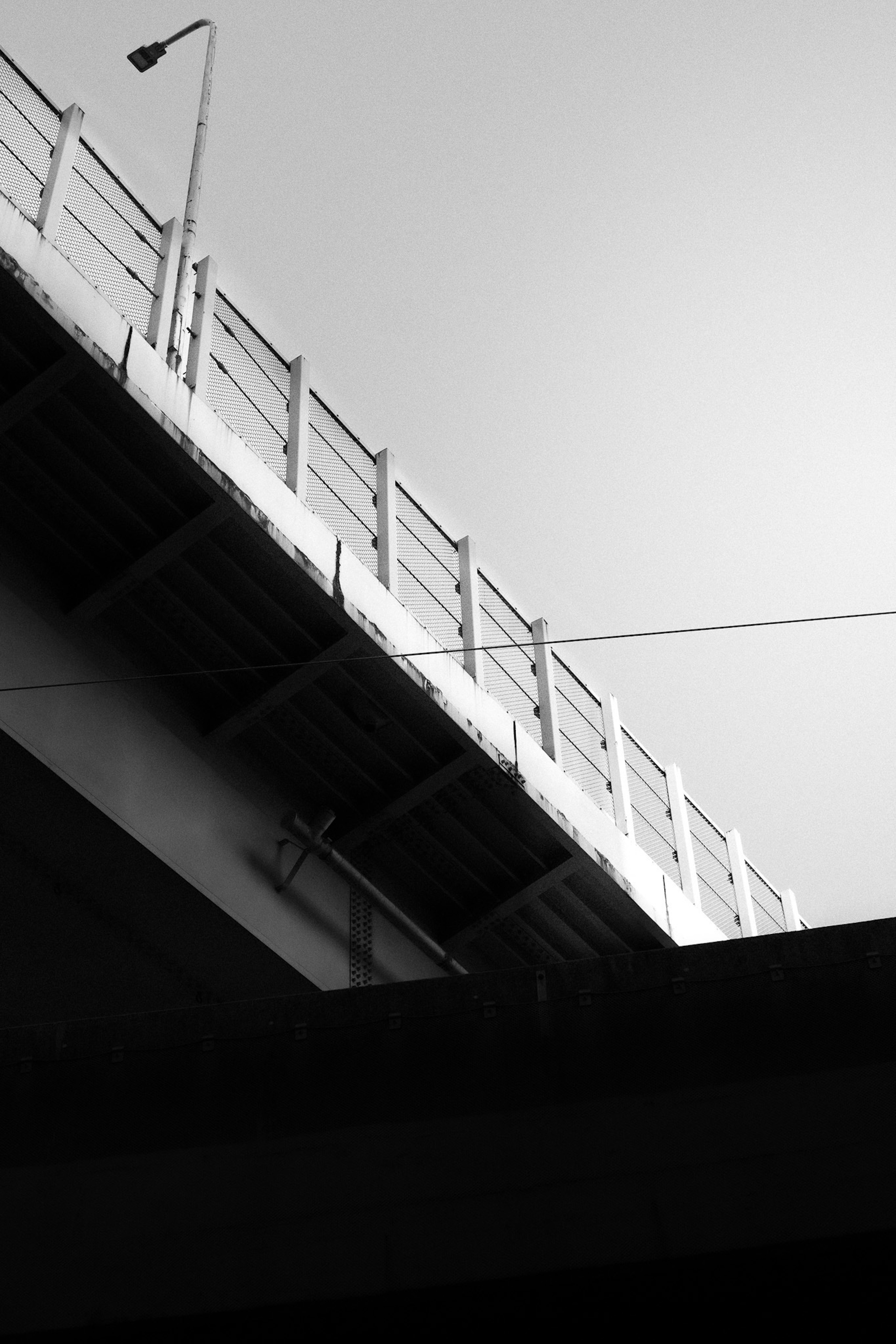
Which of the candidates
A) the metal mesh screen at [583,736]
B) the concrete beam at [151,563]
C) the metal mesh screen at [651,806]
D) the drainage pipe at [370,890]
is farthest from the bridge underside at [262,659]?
the metal mesh screen at [651,806]

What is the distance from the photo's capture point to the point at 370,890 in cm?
1727

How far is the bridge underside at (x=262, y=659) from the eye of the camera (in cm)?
1380

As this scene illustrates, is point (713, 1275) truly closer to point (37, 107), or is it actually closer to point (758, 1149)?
point (758, 1149)

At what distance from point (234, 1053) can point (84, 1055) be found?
101 centimetres

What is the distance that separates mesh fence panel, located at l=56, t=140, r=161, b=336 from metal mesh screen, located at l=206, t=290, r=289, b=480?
3.09 ft

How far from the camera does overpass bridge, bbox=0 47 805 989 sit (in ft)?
45.4

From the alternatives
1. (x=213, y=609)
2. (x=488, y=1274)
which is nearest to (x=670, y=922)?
(x=213, y=609)

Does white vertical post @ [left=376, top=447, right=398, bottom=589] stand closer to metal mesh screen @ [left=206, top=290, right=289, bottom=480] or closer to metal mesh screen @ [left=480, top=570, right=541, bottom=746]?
metal mesh screen @ [left=206, top=290, right=289, bottom=480]

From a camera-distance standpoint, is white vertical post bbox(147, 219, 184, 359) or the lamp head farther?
the lamp head

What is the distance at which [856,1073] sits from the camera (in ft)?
30.0

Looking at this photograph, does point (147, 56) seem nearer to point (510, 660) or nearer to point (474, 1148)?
point (510, 660)

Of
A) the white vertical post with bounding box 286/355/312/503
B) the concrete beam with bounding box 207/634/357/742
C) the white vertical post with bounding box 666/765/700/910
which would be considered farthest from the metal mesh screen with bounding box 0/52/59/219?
the white vertical post with bounding box 666/765/700/910

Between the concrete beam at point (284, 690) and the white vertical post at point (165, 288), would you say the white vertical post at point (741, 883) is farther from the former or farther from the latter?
the white vertical post at point (165, 288)

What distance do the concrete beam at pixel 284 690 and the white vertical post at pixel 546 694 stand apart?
412cm
